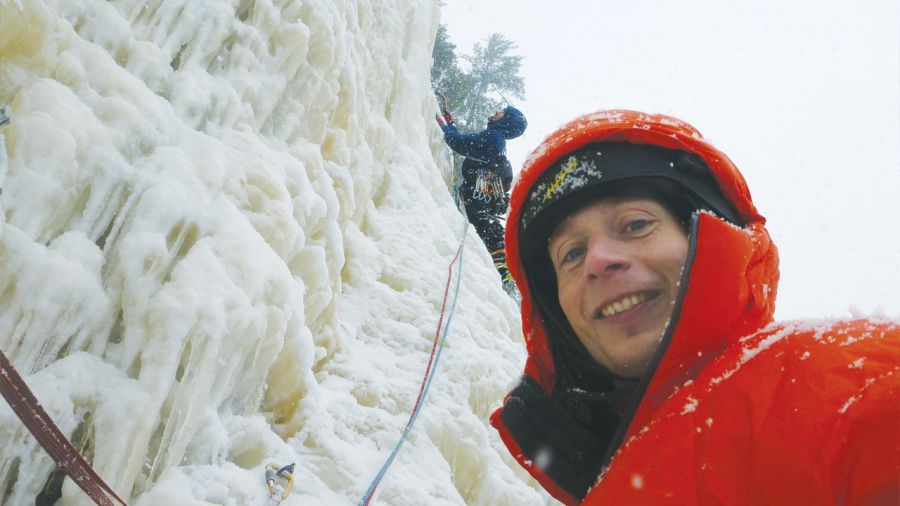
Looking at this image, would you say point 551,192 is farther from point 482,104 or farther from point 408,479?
point 482,104

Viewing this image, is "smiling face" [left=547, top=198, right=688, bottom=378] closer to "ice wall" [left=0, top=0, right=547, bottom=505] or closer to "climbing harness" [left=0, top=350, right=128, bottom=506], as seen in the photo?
"ice wall" [left=0, top=0, right=547, bottom=505]

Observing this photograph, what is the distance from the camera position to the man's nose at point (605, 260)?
1597 millimetres

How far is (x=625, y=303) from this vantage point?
1.58 meters

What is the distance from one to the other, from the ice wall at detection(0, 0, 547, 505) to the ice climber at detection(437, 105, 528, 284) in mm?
5635

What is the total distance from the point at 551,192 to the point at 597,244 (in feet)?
0.91

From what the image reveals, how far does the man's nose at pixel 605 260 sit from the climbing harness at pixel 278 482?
187cm

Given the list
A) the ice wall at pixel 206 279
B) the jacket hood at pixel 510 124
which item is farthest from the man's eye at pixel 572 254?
the jacket hood at pixel 510 124

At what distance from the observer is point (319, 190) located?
405 cm

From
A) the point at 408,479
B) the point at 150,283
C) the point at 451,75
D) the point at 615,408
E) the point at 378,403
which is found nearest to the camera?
the point at 615,408

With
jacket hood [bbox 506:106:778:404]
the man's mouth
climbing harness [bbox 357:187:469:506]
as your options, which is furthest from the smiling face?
climbing harness [bbox 357:187:469:506]

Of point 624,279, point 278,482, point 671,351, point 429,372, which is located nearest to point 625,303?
point 624,279

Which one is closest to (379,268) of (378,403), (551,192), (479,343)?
(479,343)

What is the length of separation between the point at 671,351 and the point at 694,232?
311 mm

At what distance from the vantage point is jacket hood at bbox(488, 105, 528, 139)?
38.4 ft
